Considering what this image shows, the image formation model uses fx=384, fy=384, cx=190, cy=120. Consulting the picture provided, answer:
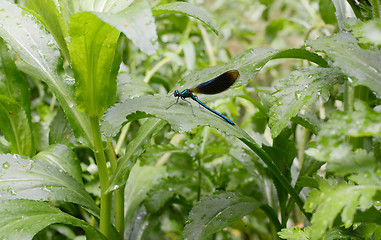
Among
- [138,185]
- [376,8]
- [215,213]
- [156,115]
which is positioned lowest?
[138,185]

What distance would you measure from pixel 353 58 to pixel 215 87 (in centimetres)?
38

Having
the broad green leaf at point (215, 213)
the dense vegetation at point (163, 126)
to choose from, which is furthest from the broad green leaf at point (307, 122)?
the broad green leaf at point (215, 213)

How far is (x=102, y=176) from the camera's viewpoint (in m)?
1.02

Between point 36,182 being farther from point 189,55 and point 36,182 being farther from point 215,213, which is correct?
point 189,55

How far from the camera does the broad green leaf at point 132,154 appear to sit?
96 centimetres

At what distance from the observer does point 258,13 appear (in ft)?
9.11

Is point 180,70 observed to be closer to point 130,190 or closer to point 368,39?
point 130,190

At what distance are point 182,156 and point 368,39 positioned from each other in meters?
0.90

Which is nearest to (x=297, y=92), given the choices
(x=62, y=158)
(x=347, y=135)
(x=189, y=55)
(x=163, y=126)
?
(x=347, y=135)

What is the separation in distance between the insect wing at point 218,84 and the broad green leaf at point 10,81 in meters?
0.58

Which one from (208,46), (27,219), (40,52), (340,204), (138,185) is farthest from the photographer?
(208,46)

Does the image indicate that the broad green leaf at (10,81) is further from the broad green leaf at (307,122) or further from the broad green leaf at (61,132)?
the broad green leaf at (307,122)

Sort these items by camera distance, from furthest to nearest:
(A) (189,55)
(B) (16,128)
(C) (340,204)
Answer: (A) (189,55), (B) (16,128), (C) (340,204)

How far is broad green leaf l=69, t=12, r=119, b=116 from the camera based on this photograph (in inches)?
32.4
